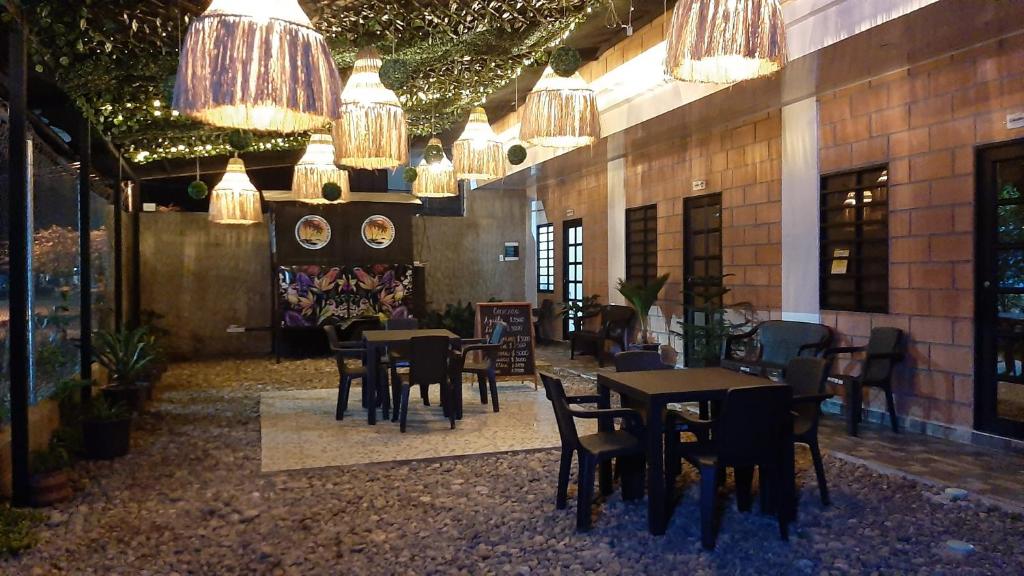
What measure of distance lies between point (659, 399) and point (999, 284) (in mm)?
3189

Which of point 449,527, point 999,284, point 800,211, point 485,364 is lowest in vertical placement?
point 449,527

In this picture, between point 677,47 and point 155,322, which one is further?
point 155,322

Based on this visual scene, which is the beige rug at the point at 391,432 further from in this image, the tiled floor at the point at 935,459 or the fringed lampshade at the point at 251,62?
the fringed lampshade at the point at 251,62

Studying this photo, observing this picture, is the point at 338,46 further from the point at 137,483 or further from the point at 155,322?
the point at 155,322

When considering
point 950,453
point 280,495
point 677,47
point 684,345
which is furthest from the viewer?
point 684,345

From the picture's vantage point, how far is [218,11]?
2.52 meters

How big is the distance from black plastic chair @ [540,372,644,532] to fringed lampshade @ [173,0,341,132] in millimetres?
2013

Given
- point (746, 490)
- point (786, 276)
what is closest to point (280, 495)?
point (746, 490)

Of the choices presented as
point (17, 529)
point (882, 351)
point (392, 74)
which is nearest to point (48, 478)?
point (17, 529)

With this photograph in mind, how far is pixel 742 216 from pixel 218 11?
646 cm

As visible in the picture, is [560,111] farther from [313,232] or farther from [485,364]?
[313,232]

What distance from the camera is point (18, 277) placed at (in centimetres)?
409

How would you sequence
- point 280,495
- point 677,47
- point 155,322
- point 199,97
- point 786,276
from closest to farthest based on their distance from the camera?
point 199,97, point 677,47, point 280,495, point 786,276, point 155,322

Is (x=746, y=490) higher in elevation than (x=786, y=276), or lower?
lower
